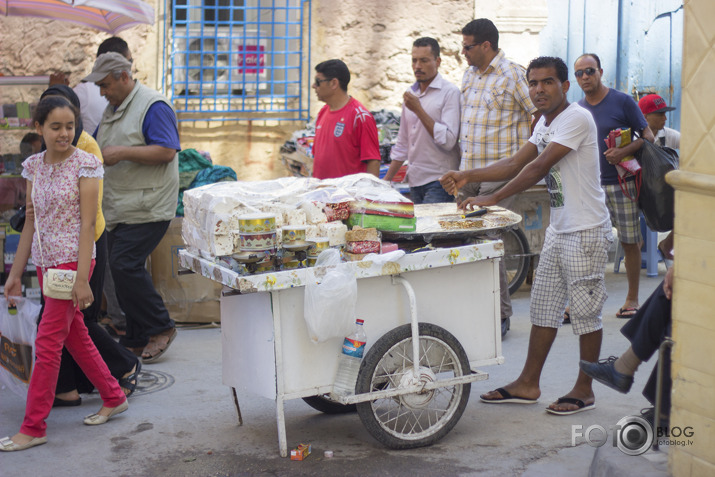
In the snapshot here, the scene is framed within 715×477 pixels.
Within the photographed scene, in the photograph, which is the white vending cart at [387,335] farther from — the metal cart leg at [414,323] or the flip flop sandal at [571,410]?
the flip flop sandal at [571,410]

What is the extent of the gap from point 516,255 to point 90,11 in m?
3.95

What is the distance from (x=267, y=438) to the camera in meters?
4.25

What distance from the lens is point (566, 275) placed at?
4480mm

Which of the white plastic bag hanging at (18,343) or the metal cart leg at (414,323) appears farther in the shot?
the white plastic bag hanging at (18,343)

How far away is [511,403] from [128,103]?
300 centimetres

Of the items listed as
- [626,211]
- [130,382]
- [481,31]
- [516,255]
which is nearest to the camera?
[130,382]

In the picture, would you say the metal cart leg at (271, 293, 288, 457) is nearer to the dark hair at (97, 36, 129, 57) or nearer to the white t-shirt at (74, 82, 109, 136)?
the white t-shirt at (74, 82, 109, 136)

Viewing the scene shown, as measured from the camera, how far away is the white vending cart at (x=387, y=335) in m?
3.78

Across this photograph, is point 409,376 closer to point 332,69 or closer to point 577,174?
point 577,174

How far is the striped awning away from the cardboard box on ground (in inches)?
63.0

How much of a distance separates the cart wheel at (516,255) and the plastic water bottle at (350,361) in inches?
133

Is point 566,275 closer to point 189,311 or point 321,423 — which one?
point 321,423

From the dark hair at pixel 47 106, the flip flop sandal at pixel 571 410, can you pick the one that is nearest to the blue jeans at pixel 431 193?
the flip flop sandal at pixel 571 410

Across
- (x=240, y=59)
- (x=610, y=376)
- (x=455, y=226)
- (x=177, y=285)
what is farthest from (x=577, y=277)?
(x=240, y=59)
